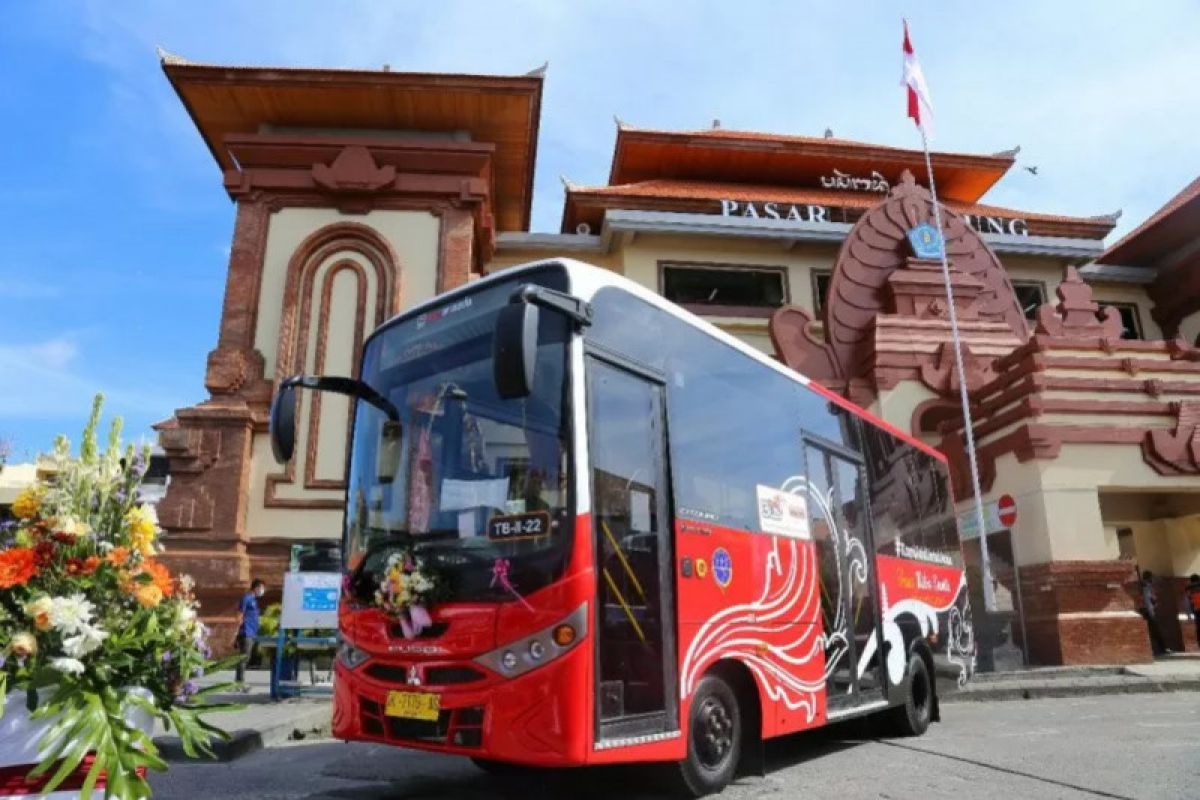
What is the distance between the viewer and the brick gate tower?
15016 millimetres

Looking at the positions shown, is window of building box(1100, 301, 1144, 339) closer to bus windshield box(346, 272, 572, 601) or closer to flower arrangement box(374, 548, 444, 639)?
bus windshield box(346, 272, 572, 601)

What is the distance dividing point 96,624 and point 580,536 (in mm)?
2244

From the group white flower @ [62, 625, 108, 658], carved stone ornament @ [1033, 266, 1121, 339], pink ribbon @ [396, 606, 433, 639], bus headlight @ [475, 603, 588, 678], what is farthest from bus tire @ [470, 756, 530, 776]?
carved stone ornament @ [1033, 266, 1121, 339]

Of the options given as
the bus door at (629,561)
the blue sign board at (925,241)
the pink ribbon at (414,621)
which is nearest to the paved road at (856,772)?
the bus door at (629,561)

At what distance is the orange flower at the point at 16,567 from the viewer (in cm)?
281

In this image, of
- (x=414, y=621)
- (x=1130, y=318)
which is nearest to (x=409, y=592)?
(x=414, y=621)

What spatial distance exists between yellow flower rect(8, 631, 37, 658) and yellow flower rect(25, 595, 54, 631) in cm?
5

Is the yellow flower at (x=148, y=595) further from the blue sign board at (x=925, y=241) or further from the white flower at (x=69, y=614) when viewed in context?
the blue sign board at (x=925, y=241)

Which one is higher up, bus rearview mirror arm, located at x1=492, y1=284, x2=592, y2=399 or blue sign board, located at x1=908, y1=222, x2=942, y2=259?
blue sign board, located at x1=908, y1=222, x2=942, y2=259

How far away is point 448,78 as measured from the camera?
16.3 meters

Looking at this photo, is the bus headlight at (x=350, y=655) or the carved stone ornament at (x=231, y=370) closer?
the bus headlight at (x=350, y=655)

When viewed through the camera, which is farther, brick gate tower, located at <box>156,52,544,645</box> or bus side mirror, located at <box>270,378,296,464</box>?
brick gate tower, located at <box>156,52,544,645</box>

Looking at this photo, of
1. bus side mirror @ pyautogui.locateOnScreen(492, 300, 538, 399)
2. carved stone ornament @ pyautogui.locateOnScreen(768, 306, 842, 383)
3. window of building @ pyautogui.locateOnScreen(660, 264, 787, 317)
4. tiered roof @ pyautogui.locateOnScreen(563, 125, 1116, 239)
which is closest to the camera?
bus side mirror @ pyautogui.locateOnScreen(492, 300, 538, 399)

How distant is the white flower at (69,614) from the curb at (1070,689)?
34.7ft
